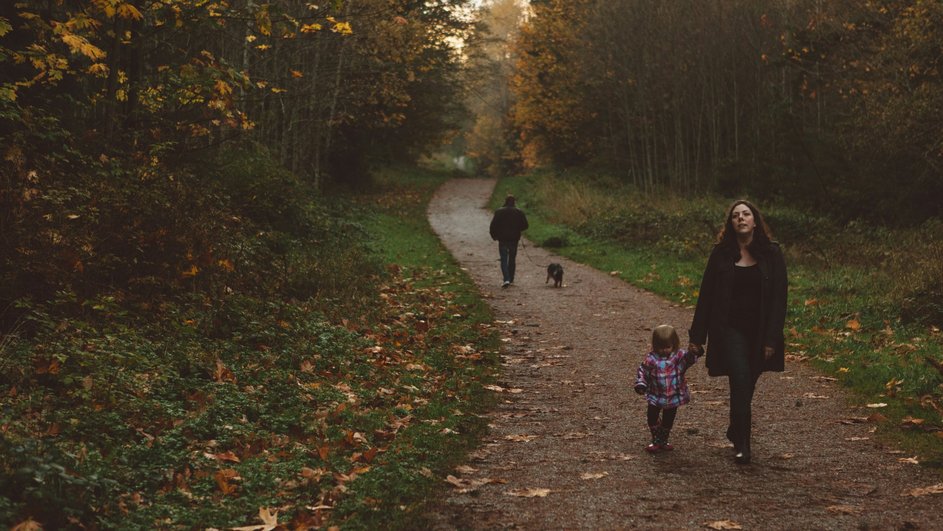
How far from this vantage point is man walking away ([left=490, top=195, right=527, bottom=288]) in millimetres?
16703

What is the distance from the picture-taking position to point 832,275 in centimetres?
1528

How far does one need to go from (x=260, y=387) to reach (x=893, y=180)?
1995 centimetres

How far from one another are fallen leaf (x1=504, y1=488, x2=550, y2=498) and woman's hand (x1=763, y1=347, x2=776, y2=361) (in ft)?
6.29

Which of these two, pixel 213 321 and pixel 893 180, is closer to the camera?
Result: pixel 213 321

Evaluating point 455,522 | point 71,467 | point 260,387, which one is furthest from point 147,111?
point 455,522

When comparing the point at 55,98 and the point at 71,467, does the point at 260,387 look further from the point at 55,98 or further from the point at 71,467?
the point at 55,98

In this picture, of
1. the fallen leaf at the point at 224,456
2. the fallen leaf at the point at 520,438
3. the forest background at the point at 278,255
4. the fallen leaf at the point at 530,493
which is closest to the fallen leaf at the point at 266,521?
the forest background at the point at 278,255

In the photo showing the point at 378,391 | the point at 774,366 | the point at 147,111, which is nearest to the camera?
the point at 774,366

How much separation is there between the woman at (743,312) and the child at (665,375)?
159 millimetres

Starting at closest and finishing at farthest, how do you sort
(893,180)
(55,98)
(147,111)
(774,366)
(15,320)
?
(774,366)
(15,320)
(55,98)
(147,111)
(893,180)

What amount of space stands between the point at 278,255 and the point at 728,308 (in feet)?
26.9

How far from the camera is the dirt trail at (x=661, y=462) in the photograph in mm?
4988

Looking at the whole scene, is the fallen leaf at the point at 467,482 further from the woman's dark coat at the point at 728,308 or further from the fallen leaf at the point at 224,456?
the woman's dark coat at the point at 728,308

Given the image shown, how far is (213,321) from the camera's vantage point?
28.7 ft
